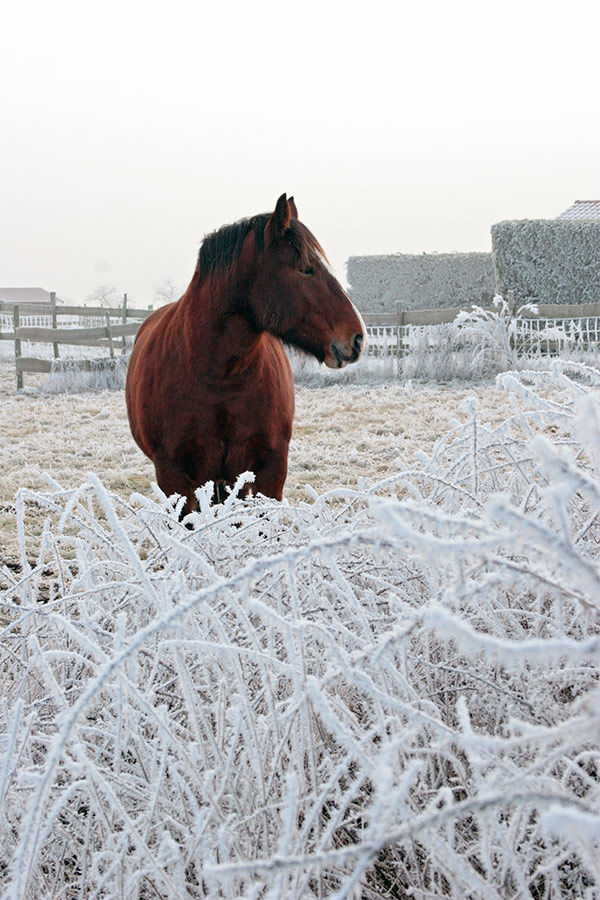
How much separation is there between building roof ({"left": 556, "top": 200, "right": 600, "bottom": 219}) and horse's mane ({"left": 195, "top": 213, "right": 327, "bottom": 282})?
25.9 metres

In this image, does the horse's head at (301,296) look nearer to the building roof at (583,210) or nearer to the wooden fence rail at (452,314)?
the wooden fence rail at (452,314)

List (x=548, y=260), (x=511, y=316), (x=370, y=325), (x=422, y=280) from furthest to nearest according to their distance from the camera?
(x=422, y=280) → (x=548, y=260) → (x=370, y=325) → (x=511, y=316)

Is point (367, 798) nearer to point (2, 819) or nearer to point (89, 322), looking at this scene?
point (2, 819)

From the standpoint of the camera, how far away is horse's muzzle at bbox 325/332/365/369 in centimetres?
304

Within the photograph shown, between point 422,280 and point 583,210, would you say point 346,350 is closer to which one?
point 422,280

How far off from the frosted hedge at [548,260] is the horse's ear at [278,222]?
1668 cm

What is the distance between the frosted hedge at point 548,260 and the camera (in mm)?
18609

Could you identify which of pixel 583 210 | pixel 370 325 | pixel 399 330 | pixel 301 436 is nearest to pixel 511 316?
pixel 399 330

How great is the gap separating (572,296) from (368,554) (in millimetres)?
19389

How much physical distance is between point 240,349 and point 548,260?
17639 mm

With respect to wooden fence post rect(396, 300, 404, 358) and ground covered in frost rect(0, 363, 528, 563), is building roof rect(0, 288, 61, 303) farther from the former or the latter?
ground covered in frost rect(0, 363, 528, 563)

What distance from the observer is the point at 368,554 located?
162 cm

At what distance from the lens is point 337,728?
2.22 feet

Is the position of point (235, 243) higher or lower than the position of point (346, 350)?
higher
